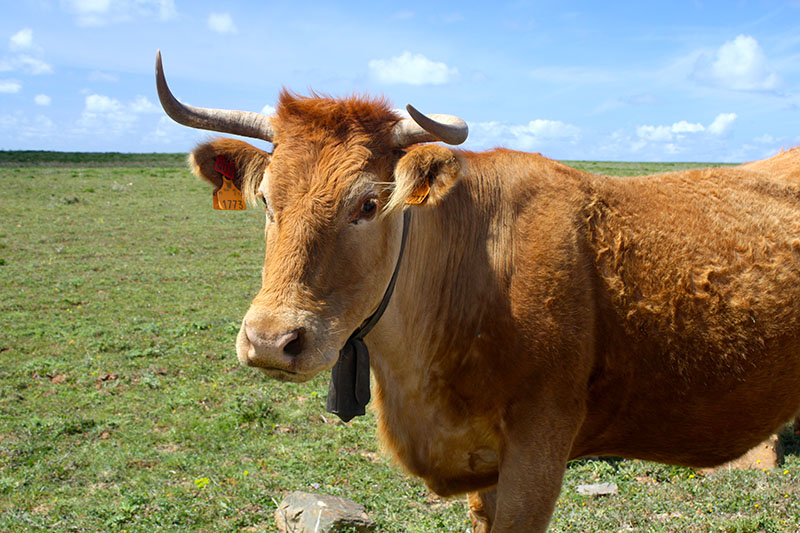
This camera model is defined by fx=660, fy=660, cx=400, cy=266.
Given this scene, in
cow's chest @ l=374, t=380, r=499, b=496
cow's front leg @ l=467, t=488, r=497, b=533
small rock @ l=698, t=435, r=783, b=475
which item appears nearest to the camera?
cow's chest @ l=374, t=380, r=499, b=496

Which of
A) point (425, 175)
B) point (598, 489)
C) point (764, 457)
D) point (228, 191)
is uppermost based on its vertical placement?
point (425, 175)

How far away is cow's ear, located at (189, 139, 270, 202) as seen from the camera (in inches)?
141

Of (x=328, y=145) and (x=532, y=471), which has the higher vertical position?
(x=328, y=145)

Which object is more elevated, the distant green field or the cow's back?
the distant green field

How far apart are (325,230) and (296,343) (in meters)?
0.52

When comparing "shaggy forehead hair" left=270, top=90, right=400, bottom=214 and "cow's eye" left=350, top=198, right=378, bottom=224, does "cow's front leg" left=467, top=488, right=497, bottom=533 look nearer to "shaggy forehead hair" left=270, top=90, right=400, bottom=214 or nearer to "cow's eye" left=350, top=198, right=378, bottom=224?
"cow's eye" left=350, top=198, right=378, bottom=224

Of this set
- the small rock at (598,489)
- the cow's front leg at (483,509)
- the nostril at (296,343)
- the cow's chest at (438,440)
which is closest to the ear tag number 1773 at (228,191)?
the nostril at (296,343)

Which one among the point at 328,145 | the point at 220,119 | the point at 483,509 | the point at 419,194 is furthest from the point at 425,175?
Result: the point at 483,509

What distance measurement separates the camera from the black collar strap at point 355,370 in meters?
3.31

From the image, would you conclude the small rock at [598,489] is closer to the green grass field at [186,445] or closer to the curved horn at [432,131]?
the green grass field at [186,445]

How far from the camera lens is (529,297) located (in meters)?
3.40

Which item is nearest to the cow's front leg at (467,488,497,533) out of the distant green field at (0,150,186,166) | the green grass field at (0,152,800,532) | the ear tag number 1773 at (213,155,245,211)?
the green grass field at (0,152,800,532)

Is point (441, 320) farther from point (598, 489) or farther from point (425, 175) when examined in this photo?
point (598, 489)

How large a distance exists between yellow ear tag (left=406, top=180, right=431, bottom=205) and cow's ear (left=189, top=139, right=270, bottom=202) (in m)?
0.92
